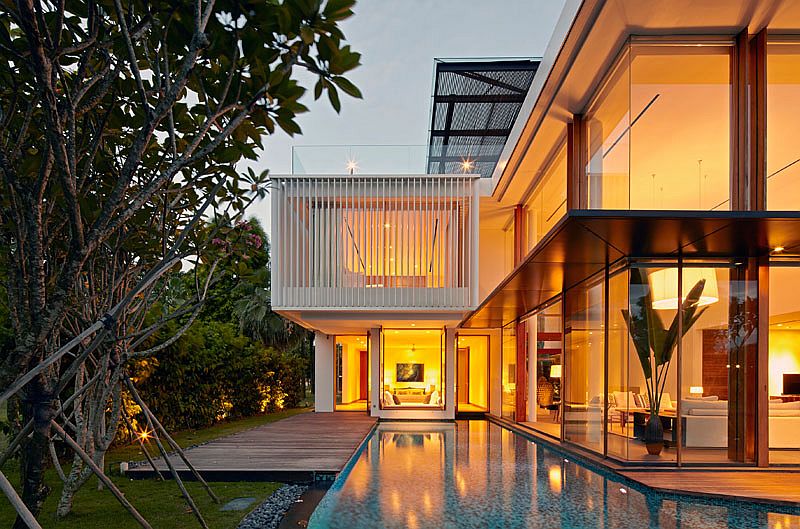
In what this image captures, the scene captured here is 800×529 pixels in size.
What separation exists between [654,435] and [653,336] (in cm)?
118

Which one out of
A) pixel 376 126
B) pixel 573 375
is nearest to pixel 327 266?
pixel 573 375

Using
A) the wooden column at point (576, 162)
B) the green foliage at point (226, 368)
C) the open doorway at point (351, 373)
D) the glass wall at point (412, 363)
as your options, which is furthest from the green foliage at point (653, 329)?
the glass wall at point (412, 363)

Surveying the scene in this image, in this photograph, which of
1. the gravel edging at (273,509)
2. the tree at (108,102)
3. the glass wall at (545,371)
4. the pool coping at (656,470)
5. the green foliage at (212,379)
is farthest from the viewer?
the glass wall at (545,371)

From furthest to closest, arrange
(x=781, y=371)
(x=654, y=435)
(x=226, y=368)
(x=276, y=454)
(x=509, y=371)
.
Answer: (x=509, y=371) → (x=226, y=368) → (x=276, y=454) → (x=781, y=371) → (x=654, y=435)

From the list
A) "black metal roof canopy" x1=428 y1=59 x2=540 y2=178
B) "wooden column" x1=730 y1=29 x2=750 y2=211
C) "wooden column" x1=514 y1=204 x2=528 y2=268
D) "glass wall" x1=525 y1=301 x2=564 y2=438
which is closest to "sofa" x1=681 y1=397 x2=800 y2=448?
"wooden column" x1=730 y1=29 x2=750 y2=211

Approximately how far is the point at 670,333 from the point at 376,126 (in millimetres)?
64781

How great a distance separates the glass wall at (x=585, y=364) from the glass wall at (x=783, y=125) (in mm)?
2516

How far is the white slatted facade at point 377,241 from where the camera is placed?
15500 mm

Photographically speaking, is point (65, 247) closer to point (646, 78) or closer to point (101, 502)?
point (101, 502)

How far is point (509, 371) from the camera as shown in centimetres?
1653

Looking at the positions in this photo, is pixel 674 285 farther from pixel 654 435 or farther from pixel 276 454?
pixel 276 454

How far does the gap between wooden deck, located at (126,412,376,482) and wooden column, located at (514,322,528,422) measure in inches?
136

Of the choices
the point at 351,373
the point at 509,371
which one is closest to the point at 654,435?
the point at 509,371

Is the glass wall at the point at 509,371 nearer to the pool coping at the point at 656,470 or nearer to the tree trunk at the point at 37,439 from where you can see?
the pool coping at the point at 656,470
